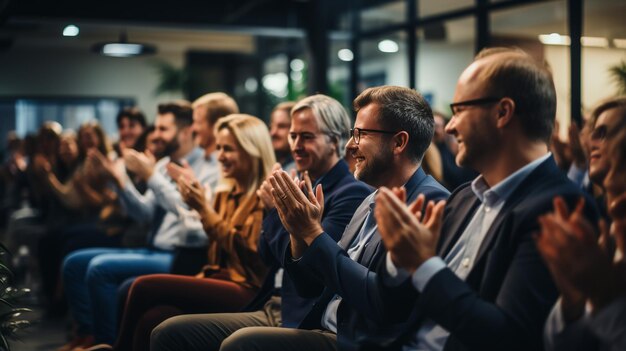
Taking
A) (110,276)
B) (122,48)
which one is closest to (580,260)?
(110,276)

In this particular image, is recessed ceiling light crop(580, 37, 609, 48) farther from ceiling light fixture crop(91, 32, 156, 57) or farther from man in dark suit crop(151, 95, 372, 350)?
ceiling light fixture crop(91, 32, 156, 57)

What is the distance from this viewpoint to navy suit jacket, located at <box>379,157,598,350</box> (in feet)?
4.80

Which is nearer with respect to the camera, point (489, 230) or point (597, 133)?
point (489, 230)

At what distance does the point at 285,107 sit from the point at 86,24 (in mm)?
4315

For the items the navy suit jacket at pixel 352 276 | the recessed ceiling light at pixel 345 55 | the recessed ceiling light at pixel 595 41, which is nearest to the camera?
the navy suit jacket at pixel 352 276

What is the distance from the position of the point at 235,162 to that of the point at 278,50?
7242mm

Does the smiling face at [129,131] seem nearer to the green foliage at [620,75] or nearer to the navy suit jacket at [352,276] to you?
the green foliage at [620,75]

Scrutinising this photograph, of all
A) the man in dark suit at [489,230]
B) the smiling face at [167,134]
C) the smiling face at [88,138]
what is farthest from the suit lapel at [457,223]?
the smiling face at [88,138]

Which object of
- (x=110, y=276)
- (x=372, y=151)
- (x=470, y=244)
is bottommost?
(x=110, y=276)

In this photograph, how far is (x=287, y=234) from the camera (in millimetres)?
2615

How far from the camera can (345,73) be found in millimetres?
8625

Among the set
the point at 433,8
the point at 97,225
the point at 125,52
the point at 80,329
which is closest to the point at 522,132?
the point at 80,329

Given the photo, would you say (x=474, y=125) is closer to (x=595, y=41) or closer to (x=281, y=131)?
(x=281, y=131)

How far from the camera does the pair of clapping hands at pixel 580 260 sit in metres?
1.28
